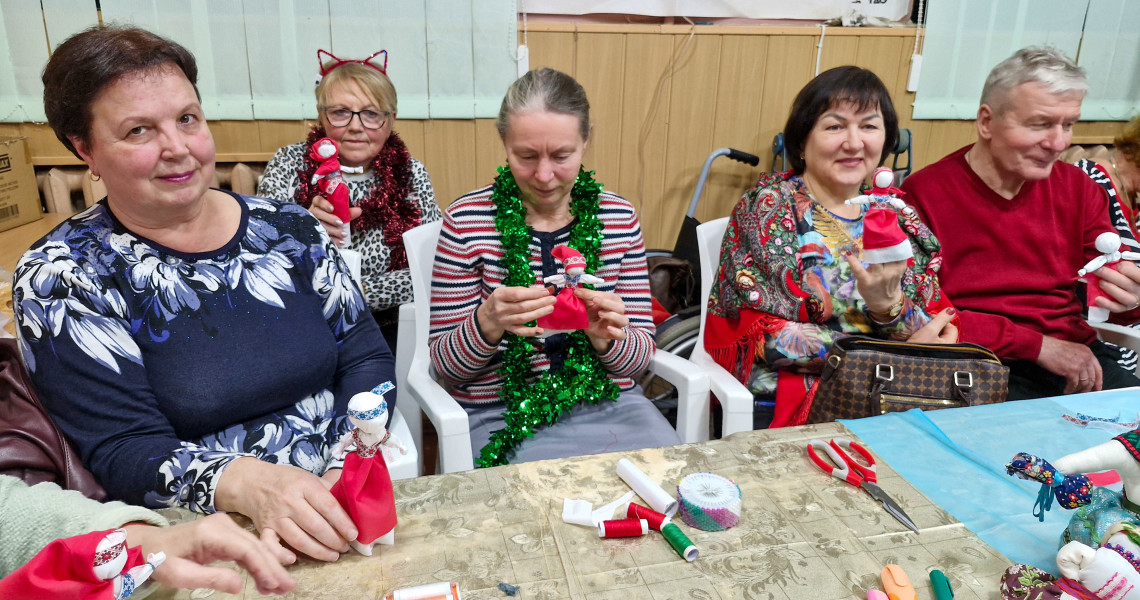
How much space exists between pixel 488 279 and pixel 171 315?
0.72 metres

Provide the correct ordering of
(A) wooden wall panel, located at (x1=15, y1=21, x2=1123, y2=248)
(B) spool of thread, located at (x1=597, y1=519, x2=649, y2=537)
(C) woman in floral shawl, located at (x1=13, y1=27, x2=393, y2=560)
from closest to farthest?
1. (B) spool of thread, located at (x1=597, y1=519, x2=649, y2=537)
2. (C) woman in floral shawl, located at (x1=13, y1=27, x2=393, y2=560)
3. (A) wooden wall panel, located at (x1=15, y1=21, x2=1123, y2=248)

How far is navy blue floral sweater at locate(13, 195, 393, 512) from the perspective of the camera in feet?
3.79

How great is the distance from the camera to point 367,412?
35.6 inches

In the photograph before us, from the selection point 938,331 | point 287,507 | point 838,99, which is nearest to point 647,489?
point 287,507

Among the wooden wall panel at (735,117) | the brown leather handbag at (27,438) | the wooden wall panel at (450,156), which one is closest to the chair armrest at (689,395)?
the brown leather handbag at (27,438)

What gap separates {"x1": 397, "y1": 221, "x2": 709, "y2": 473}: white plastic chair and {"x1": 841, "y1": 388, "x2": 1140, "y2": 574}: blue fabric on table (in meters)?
0.50

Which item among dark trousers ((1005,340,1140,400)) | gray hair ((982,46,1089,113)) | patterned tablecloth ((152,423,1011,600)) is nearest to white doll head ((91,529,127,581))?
patterned tablecloth ((152,423,1011,600))

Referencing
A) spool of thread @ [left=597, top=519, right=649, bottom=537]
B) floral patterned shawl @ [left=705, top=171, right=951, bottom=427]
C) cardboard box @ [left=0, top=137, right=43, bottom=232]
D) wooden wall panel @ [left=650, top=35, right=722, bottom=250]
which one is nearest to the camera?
spool of thread @ [left=597, top=519, right=649, bottom=537]

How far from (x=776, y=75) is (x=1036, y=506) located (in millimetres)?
2592

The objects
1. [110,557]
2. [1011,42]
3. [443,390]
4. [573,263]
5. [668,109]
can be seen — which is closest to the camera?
[110,557]

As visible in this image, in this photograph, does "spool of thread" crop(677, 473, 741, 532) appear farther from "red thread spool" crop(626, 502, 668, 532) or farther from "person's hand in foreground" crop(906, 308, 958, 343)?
"person's hand in foreground" crop(906, 308, 958, 343)

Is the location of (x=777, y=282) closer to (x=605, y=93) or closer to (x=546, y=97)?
(x=546, y=97)

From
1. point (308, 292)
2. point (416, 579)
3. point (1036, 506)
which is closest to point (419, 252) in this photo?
point (308, 292)

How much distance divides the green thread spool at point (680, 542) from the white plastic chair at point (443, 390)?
68 cm
